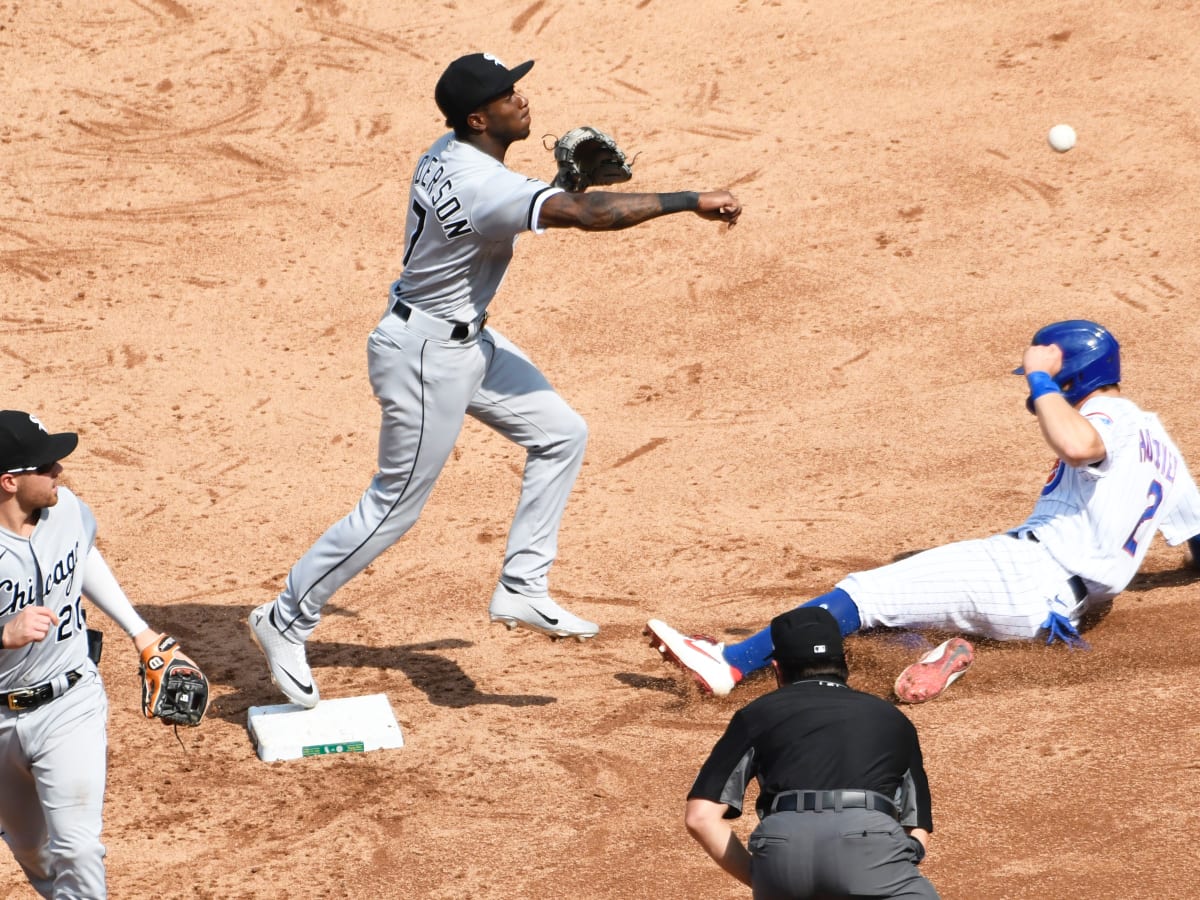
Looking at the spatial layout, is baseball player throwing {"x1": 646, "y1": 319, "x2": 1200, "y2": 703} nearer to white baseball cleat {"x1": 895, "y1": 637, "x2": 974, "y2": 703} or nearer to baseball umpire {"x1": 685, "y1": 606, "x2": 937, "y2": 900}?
white baseball cleat {"x1": 895, "y1": 637, "x2": 974, "y2": 703}

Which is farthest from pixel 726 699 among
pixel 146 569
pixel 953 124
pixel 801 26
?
pixel 801 26

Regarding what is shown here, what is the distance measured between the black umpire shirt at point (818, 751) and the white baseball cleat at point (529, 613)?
2.43 metres

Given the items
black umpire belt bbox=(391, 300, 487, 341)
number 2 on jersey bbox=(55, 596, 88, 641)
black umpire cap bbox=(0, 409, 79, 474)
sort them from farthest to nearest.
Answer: black umpire belt bbox=(391, 300, 487, 341) < number 2 on jersey bbox=(55, 596, 88, 641) < black umpire cap bbox=(0, 409, 79, 474)

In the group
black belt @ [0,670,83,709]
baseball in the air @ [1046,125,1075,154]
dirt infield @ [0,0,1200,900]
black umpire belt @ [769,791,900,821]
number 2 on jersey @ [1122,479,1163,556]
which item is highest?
black umpire belt @ [769,791,900,821]

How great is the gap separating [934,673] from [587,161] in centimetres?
250

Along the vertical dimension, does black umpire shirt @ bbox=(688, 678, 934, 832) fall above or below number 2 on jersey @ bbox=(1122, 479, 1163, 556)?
above

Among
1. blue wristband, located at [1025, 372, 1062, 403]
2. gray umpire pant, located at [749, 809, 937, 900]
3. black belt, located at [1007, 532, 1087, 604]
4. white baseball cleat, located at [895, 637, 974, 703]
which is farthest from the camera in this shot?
black belt, located at [1007, 532, 1087, 604]

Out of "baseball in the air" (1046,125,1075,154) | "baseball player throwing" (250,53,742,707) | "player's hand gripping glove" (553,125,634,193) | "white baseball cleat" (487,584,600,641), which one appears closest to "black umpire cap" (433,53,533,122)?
"baseball player throwing" (250,53,742,707)

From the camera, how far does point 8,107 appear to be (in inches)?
501

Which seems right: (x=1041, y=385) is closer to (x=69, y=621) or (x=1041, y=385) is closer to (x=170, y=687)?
(x=170, y=687)

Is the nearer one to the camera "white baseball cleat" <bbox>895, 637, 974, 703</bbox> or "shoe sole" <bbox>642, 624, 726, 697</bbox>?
"white baseball cleat" <bbox>895, 637, 974, 703</bbox>

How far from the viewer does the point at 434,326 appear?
5.74m

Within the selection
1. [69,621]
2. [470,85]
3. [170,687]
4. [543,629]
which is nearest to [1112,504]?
[543,629]

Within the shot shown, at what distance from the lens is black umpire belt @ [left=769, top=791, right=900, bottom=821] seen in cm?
355
